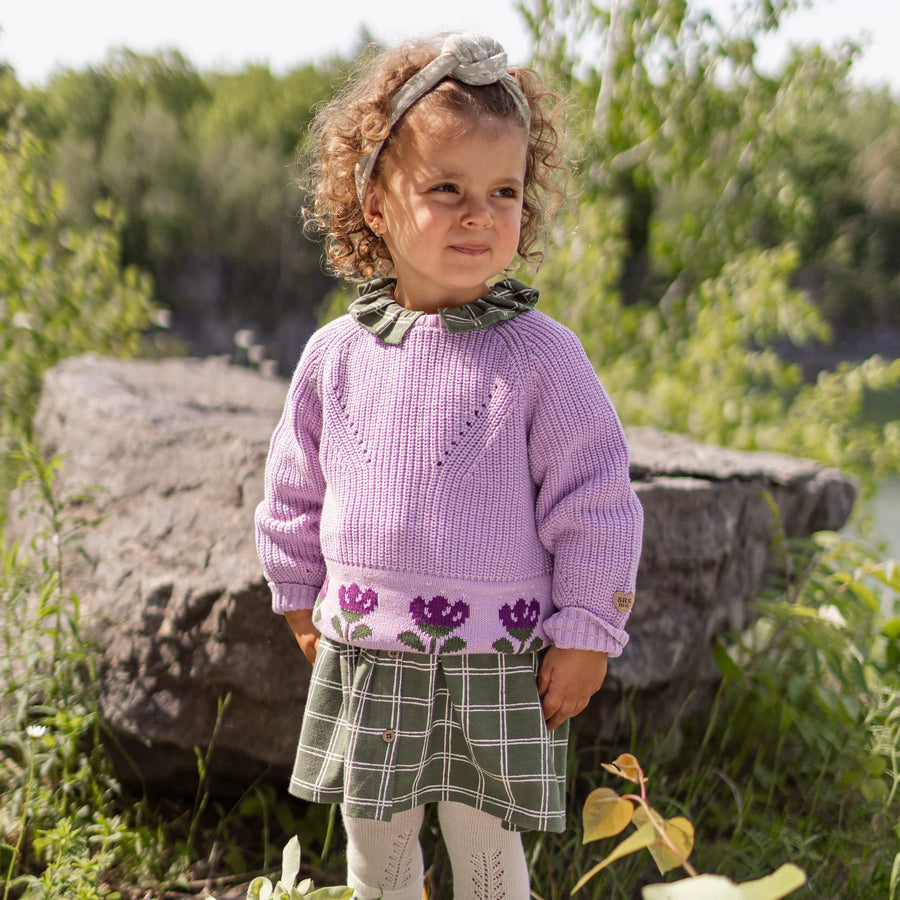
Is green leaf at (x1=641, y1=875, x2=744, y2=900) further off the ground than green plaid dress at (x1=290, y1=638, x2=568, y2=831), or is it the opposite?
green leaf at (x1=641, y1=875, x2=744, y2=900)

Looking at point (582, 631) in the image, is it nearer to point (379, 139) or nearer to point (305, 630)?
point (305, 630)

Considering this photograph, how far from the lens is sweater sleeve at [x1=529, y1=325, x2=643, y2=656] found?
54.7 inches

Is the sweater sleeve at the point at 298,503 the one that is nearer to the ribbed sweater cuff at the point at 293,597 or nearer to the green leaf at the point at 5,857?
the ribbed sweater cuff at the point at 293,597

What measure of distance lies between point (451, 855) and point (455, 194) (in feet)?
3.60

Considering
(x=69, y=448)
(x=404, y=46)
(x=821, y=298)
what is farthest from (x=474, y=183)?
(x=821, y=298)

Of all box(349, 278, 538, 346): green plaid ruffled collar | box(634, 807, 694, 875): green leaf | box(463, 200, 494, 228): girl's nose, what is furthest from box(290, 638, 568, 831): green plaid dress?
box(463, 200, 494, 228): girl's nose

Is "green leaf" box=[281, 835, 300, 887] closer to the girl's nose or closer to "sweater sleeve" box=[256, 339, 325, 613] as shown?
"sweater sleeve" box=[256, 339, 325, 613]

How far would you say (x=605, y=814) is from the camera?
1185 mm

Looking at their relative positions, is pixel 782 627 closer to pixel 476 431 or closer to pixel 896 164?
pixel 476 431

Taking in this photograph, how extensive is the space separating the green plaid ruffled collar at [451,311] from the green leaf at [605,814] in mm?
698

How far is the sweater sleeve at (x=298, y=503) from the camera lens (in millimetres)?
1581

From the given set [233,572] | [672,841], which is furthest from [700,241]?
[672,841]

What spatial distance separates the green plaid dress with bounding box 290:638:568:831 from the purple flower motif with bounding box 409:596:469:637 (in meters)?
0.05

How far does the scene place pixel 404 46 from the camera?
4.96 ft
